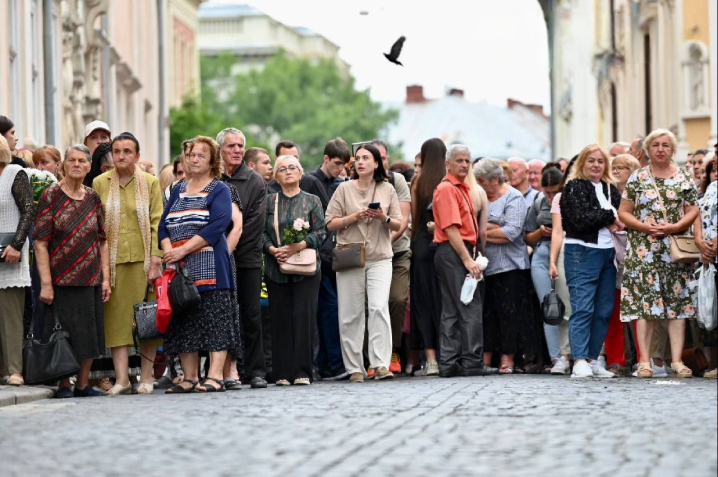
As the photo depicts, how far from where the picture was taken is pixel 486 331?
1579 cm

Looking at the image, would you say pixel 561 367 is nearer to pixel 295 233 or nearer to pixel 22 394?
pixel 295 233

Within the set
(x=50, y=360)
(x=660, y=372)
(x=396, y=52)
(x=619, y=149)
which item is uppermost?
(x=396, y=52)

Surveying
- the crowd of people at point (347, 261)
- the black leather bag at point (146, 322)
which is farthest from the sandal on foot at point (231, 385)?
the black leather bag at point (146, 322)

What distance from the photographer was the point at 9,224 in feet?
44.1

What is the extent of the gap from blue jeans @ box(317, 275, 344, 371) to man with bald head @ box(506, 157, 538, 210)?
208 centimetres

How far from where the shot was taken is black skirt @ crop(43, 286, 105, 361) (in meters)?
13.1

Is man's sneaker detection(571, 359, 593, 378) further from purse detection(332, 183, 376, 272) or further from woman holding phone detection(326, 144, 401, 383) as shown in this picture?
purse detection(332, 183, 376, 272)

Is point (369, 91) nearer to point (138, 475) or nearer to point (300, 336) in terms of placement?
point (300, 336)

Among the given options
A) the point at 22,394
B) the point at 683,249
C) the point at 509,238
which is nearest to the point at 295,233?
the point at 509,238

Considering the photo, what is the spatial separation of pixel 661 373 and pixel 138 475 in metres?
8.17

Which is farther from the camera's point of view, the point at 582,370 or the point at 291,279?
the point at 582,370

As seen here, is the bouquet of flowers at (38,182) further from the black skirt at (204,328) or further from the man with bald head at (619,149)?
the man with bald head at (619,149)

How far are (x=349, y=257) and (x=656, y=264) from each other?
98.2 inches

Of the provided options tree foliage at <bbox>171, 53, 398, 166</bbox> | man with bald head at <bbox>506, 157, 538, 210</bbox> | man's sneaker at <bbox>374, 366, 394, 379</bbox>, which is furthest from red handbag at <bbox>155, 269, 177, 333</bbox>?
tree foliage at <bbox>171, 53, 398, 166</bbox>
